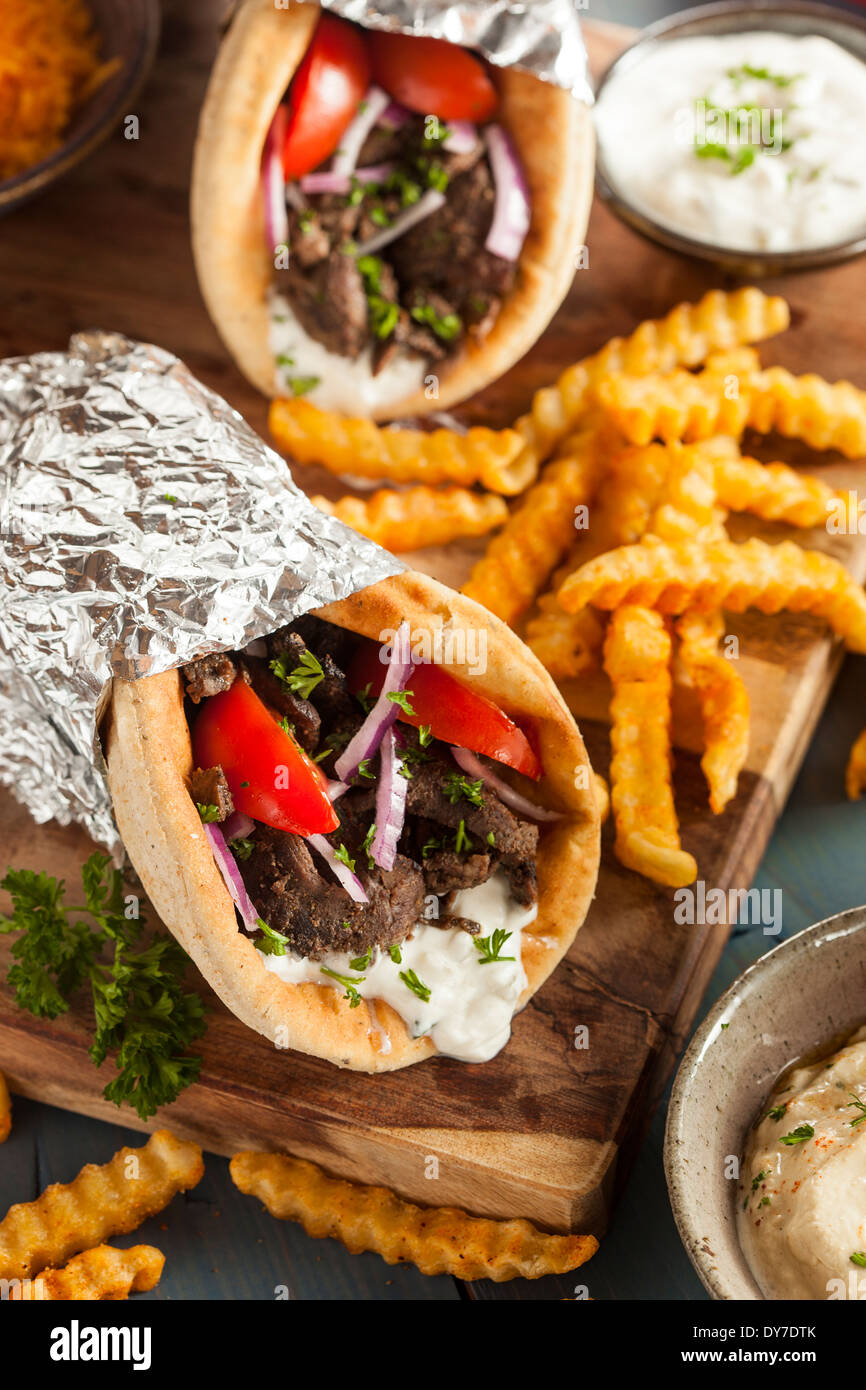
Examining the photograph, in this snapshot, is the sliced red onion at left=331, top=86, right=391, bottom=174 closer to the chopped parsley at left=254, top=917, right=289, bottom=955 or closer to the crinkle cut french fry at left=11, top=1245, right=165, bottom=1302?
the chopped parsley at left=254, top=917, right=289, bottom=955

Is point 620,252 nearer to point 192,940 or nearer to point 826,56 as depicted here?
point 826,56

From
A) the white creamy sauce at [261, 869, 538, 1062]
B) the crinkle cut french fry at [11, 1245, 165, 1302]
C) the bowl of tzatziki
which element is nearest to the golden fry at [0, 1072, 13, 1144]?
the crinkle cut french fry at [11, 1245, 165, 1302]

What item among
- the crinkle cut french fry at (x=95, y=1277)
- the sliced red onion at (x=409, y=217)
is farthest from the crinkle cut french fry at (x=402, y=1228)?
the sliced red onion at (x=409, y=217)

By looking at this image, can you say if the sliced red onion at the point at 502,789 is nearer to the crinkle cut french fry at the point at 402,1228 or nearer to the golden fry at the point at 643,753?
the golden fry at the point at 643,753

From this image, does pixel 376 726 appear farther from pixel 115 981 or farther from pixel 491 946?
pixel 115 981

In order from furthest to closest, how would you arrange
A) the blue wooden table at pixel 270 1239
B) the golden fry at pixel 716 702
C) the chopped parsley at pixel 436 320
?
the chopped parsley at pixel 436 320, the golden fry at pixel 716 702, the blue wooden table at pixel 270 1239

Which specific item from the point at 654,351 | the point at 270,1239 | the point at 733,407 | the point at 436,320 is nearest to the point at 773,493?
the point at 733,407
